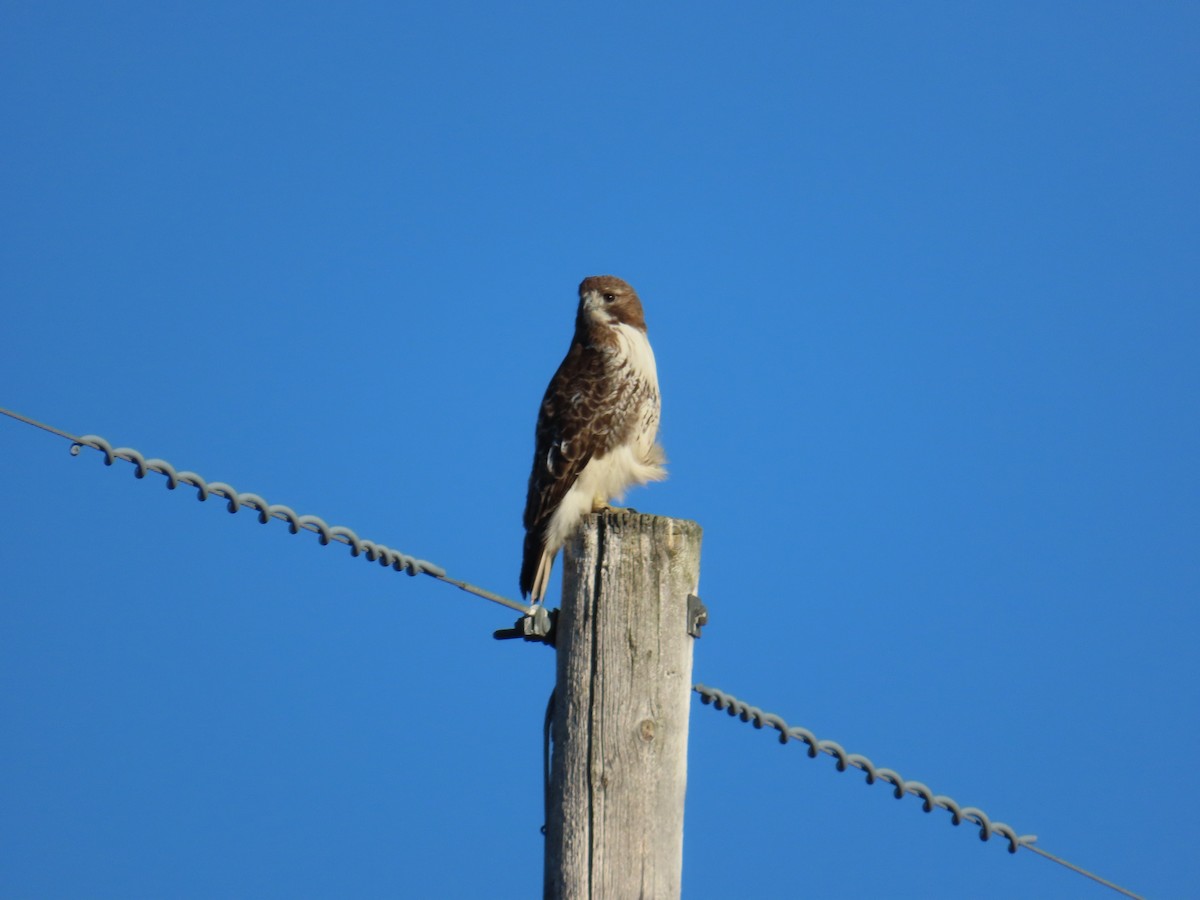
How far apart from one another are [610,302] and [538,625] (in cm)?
365

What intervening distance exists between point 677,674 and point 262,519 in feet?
3.99

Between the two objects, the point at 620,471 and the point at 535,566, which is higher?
the point at 620,471

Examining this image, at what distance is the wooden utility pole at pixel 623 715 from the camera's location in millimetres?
2904

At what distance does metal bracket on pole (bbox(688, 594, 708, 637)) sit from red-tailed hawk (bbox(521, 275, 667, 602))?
2586 mm

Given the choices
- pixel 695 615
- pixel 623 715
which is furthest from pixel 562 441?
pixel 623 715

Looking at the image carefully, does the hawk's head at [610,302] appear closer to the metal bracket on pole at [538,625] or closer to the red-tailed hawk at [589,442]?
the red-tailed hawk at [589,442]

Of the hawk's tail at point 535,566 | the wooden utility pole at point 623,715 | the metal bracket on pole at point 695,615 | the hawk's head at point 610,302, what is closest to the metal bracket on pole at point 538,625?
the wooden utility pole at point 623,715

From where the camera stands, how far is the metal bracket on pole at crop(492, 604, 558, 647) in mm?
3342

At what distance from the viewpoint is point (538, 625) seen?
11.0 feet

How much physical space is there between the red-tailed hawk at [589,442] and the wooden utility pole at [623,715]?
2565 mm

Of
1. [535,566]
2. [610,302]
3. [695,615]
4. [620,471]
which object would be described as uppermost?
[610,302]

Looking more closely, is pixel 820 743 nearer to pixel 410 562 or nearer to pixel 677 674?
pixel 677 674

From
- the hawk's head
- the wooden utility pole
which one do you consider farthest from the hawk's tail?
the wooden utility pole

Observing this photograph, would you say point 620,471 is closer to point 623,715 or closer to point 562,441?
point 562,441
